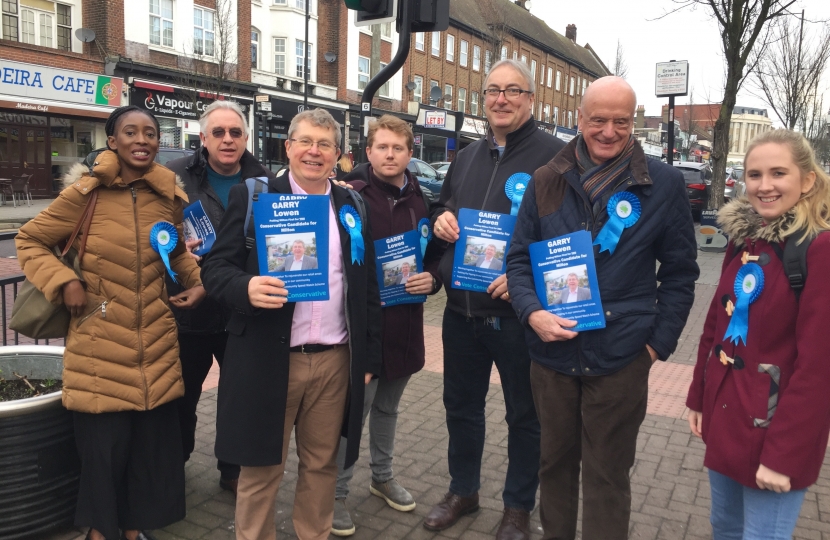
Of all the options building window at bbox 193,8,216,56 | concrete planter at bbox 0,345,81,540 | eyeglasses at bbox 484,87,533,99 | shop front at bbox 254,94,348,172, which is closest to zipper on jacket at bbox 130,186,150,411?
concrete planter at bbox 0,345,81,540

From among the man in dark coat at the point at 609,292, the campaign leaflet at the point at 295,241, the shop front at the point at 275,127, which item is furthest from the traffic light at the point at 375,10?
the shop front at the point at 275,127

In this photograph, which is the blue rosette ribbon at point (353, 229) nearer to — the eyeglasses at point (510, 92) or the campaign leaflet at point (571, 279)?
the campaign leaflet at point (571, 279)

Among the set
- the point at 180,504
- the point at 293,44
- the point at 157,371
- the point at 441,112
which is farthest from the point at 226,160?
the point at 441,112

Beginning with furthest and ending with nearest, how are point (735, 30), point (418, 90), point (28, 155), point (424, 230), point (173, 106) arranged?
point (418, 90) < point (173, 106) < point (28, 155) < point (735, 30) < point (424, 230)

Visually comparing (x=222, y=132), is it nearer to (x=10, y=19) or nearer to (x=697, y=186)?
(x=697, y=186)

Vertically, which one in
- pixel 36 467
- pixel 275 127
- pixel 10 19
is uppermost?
pixel 10 19

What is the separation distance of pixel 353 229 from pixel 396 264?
1.85 feet

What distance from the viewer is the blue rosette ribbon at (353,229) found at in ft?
9.76

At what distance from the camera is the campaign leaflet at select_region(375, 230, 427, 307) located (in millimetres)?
3477

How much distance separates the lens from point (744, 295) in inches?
94.0

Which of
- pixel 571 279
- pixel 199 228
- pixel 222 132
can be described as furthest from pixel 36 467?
pixel 571 279

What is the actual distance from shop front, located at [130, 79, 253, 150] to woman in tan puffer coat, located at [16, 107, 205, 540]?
22.6m

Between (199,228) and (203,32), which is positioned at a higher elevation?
(203,32)

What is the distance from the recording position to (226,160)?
3596mm
